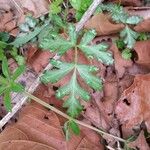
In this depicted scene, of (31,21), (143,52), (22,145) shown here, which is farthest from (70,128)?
(31,21)

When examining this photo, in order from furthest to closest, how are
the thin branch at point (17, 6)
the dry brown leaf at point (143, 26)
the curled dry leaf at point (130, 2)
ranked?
the thin branch at point (17, 6)
the curled dry leaf at point (130, 2)
the dry brown leaf at point (143, 26)

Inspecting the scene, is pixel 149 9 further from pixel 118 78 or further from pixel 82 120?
pixel 82 120

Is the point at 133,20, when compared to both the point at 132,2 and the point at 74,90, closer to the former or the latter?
the point at 132,2

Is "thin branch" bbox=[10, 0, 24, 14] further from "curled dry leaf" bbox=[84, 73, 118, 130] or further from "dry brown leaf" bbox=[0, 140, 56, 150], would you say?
"dry brown leaf" bbox=[0, 140, 56, 150]

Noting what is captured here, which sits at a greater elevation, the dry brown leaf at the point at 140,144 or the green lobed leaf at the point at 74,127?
the green lobed leaf at the point at 74,127

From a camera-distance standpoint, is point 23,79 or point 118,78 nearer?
point 118,78

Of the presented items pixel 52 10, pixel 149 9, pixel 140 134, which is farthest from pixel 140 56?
pixel 52 10

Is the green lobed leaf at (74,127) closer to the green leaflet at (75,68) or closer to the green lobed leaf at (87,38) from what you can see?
the green leaflet at (75,68)

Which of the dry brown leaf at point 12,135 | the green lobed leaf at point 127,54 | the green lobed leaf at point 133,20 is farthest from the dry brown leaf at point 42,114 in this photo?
the green lobed leaf at point 133,20

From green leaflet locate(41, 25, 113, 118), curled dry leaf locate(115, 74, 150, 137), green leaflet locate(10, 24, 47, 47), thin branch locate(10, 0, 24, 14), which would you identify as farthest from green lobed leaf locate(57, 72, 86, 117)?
thin branch locate(10, 0, 24, 14)
